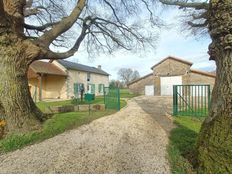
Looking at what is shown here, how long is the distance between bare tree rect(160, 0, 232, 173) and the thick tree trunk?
543 cm

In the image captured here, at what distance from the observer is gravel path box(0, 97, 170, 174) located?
412 cm

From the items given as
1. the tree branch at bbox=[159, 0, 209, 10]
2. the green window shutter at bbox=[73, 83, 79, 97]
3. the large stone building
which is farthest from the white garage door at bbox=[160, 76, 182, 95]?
the tree branch at bbox=[159, 0, 209, 10]

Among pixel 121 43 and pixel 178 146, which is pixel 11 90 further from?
pixel 121 43

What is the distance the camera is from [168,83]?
33.8 m

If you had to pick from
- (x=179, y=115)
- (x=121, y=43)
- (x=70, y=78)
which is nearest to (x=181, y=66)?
(x=70, y=78)

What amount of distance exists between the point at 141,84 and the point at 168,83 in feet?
17.3

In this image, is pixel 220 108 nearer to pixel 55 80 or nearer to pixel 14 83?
pixel 14 83

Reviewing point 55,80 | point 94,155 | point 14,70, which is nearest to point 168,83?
point 55,80

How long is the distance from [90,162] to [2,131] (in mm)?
3571

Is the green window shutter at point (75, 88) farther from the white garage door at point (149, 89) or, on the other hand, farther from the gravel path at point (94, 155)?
the gravel path at point (94, 155)

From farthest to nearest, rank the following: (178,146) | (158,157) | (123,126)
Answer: (123,126) < (178,146) < (158,157)

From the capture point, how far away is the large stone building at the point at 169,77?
103 ft

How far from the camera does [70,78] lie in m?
31.0

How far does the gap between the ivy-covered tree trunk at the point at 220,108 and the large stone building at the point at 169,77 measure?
29.0 metres
